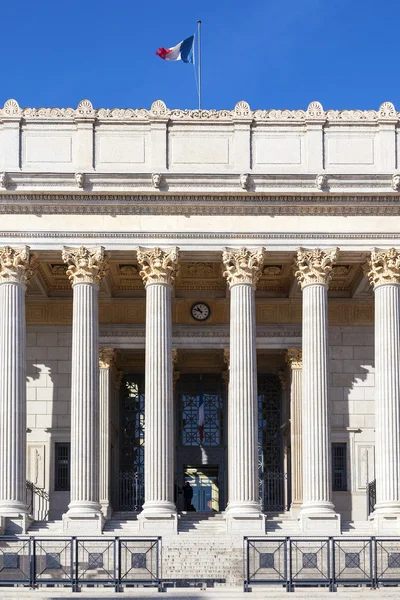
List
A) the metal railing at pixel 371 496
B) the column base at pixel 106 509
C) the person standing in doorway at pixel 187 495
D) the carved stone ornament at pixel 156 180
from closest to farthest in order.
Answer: the carved stone ornament at pixel 156 180
the column base at pixel 106 509
the metal railing at pixel 371 496
the person standing in doorway at pixel 187 495

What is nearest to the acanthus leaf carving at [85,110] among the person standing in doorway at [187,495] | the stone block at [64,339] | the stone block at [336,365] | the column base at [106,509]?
the stone block at [64,339]

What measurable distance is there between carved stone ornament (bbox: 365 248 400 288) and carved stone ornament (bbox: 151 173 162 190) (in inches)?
386

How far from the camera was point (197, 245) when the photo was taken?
209 ft

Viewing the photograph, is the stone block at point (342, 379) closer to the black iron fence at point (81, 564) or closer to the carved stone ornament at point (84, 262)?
the carved stone ornament at point (84, 262)

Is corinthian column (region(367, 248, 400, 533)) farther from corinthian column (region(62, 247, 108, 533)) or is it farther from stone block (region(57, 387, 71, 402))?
stone block (region(57, 387, 71, 402))

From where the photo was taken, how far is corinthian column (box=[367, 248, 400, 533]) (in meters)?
61.6

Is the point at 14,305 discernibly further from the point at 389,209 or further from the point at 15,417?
the point at 389,209

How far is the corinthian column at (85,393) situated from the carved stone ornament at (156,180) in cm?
366

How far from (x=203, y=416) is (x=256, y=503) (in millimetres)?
13713

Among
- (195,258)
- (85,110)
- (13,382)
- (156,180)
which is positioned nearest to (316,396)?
(195,258)

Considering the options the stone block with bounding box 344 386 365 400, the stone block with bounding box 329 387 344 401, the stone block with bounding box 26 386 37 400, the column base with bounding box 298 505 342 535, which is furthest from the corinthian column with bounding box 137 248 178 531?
the stone block with bounding box 344 386 365 400

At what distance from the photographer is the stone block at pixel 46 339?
234 feet

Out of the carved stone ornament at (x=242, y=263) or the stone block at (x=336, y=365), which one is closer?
the carved stone ornament at (x=242, y=263)

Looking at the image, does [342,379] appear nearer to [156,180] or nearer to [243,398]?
[243,398]
